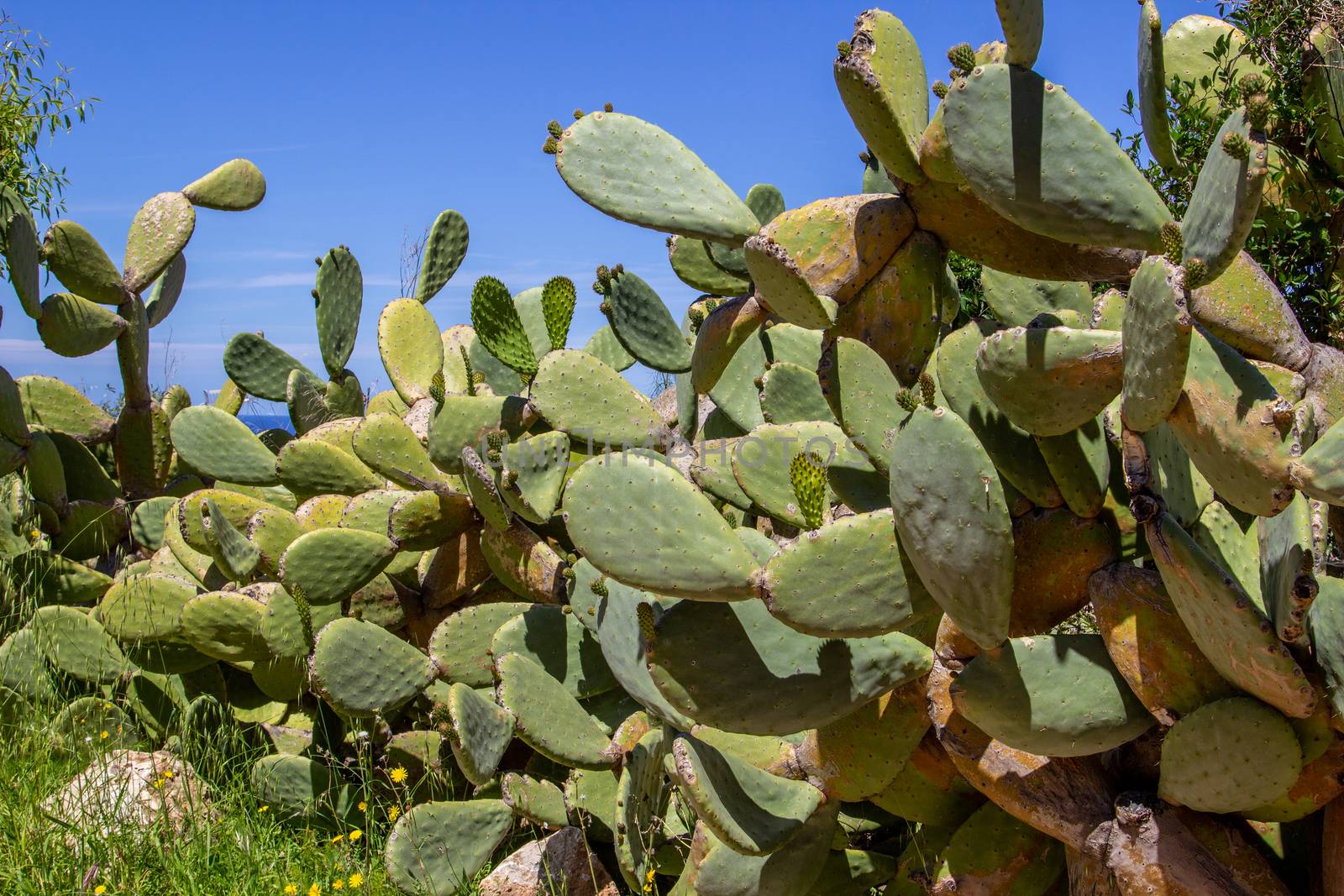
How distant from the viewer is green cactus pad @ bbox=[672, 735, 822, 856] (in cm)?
196

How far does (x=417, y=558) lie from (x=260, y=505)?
0.56 meters

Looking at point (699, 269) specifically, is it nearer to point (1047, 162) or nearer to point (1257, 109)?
point (1047, 162)

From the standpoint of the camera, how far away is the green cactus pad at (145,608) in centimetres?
335

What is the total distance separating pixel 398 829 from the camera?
262 centimetres

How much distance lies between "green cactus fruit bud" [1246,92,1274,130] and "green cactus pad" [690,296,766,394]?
1196mm

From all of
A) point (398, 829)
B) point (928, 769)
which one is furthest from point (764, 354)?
point (398, 829)

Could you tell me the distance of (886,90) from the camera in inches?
83.4

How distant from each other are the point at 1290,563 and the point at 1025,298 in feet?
2.90

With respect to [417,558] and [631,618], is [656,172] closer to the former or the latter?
[631,618]

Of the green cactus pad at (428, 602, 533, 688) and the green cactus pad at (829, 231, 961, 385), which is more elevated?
the green cactus pad at (829, 231, 961, 385)

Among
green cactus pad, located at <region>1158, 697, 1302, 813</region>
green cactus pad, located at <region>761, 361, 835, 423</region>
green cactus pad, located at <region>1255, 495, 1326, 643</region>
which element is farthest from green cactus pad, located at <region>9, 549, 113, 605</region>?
green cactus pad, located at <region>1255, 495, 1326, 643</region>

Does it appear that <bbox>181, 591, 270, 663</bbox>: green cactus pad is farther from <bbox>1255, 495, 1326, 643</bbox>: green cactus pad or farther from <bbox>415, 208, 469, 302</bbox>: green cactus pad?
<bbox>1255, 495, 1326, 643</bbox>: green cactus pad

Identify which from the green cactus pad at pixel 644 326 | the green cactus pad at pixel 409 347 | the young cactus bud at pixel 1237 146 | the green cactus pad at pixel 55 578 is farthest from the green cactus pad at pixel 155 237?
the young cactus bud at pixel 1237 146

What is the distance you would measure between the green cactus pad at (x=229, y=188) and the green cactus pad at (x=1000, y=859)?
155 inches
